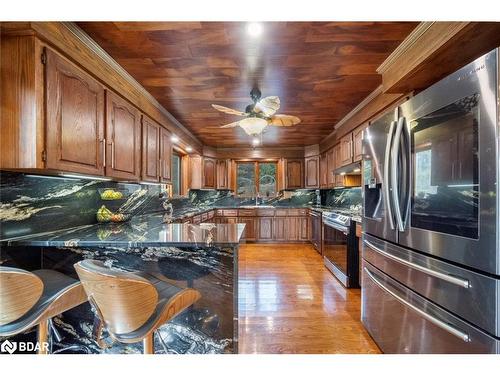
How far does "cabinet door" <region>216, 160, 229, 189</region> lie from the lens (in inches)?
237

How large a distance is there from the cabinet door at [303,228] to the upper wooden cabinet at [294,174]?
804mm

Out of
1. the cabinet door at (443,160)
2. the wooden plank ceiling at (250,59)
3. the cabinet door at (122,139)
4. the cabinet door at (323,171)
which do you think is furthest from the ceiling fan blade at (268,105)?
the cabinet door at (323,171)

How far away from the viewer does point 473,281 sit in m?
1.07

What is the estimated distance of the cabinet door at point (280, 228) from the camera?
5730 millimetres

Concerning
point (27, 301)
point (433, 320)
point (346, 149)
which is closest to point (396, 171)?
point (433, 320)

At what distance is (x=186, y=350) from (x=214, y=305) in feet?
1.22

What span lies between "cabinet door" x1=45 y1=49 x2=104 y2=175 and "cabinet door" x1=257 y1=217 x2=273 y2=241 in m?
4.14

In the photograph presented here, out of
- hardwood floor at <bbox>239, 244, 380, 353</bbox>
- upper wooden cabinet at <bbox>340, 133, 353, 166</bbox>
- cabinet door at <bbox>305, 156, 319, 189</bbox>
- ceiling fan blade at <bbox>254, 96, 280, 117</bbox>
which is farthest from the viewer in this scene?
cabinet door at <bbox>305, 156, 319, 189</bbox>

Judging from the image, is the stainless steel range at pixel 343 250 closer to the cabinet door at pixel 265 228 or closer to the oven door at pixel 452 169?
the oven door at pixel 452 169

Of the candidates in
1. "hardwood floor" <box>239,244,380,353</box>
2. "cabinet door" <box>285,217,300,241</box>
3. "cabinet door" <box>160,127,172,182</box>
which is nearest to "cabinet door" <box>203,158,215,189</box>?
"cabinet door" <box>285,217,300,241</box>

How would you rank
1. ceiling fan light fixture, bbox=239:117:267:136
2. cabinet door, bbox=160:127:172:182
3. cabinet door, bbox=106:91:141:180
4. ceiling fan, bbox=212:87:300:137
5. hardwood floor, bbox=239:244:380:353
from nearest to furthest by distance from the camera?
1. hardwood floor, bbox=239:244:380:353
2. cabinet door, bbox=106:91:141:180
3. ceiling fan, bbox=212:87:300:137
4. ceiling fan light fixture, bbox=239:117:267:136
5. cabinet door, bbox=160:127:172:182

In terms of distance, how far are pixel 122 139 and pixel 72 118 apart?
25.0 inches

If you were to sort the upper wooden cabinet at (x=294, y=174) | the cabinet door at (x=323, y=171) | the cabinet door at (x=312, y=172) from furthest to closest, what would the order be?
the upper wooden cabinet at (x=294, y=174) → the cabinet door at (x=312, y=172) → the cabinet door at (x=323, y=171)

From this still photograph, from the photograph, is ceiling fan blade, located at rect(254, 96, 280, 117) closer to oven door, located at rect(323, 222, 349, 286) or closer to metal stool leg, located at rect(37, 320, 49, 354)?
oven door, located at rect(323, 222, 349, 286)
